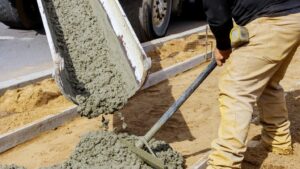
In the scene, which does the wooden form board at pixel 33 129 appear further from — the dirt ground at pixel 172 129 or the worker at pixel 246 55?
the worker at pixel 246 55

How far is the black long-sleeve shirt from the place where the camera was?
11.1 ft

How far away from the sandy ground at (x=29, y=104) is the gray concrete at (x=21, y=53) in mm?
1006

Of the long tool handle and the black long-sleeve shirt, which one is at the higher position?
the black long-sleeve shirt

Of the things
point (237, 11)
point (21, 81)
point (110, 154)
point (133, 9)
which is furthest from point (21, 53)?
point (237, 11)

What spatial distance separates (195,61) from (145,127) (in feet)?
7.00

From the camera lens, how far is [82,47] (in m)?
5.44

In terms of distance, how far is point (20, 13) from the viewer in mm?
8164

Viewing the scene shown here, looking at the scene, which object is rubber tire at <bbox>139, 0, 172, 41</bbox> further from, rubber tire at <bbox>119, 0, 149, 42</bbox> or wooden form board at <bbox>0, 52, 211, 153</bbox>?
wooden form board at <bbox>0, 52, 211, 153</bbox>

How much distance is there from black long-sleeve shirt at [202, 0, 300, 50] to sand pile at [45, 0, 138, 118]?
1173 mm

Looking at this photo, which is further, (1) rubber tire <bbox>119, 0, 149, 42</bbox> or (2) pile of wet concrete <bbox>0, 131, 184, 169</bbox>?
(1) rubber tire <bbox>119, 0, 149, 42</bbox>

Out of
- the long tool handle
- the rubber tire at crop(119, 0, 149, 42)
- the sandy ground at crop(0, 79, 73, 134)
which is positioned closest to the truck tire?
the rubber tire at crop(119, 0, 149, 42)

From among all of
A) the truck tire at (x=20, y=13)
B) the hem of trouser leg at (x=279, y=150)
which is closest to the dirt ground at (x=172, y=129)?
the hem of trouser leg at (x=279, y=150)

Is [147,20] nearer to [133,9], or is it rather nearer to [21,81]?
[133,9]

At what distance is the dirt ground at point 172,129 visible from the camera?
13.8 ft
